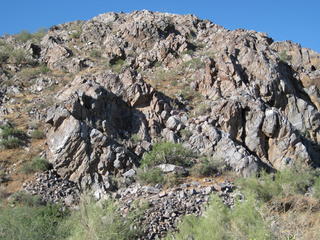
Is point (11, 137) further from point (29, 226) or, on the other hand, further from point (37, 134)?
point (29, 226)

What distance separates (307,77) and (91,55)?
14546 millimetres

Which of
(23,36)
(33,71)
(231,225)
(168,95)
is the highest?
(23,36)

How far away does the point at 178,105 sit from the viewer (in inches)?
863

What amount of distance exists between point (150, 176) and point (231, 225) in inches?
248

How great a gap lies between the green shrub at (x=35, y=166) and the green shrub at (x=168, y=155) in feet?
12.0

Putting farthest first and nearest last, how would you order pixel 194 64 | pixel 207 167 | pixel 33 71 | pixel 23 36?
pixel 23 36, pixel 194 64, pixel 33 71, pixel 207 167

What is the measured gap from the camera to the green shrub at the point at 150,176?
50.6 ft

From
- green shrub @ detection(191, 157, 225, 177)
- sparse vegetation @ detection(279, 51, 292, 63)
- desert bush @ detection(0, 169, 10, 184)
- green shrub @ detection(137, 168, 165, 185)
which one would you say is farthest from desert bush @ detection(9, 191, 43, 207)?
sparse vegetation @ detection(279, 51, 292, 63)

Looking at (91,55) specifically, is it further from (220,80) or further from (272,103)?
(272,103)

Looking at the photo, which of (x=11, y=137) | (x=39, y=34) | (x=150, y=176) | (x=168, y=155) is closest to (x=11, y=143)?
(x=11, y=137)

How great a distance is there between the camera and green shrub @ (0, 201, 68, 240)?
10789 millimetres

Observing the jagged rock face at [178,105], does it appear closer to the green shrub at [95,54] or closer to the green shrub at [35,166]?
the green shrub at [95,54]

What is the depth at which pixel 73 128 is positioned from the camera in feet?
53.6

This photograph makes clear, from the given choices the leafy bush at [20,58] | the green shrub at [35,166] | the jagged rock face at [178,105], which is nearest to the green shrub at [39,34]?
the jagged rock face at [178,105]
